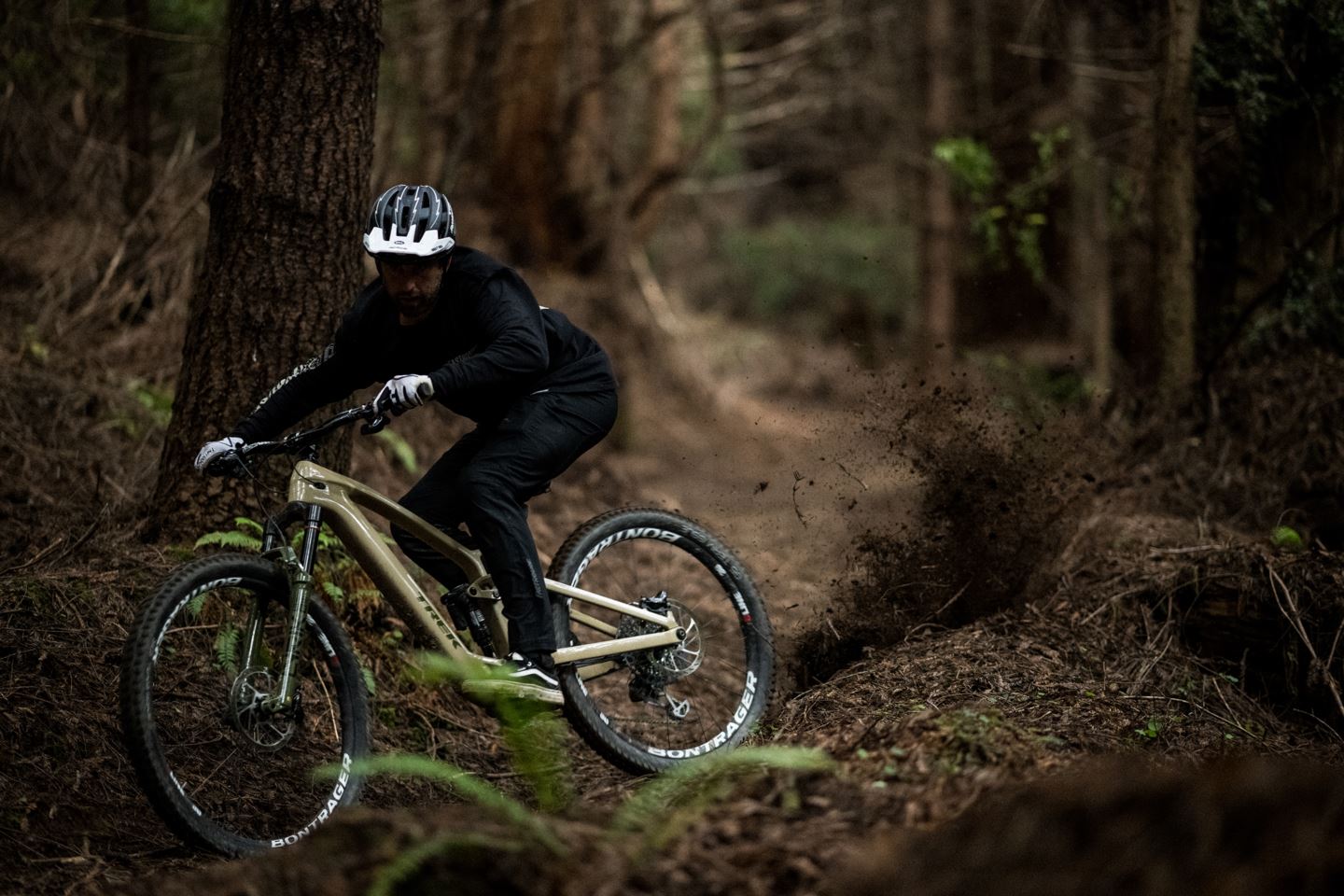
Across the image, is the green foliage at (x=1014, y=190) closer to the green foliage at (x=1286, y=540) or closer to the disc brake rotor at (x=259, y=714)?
the green foliage at (x=1286, y=540)

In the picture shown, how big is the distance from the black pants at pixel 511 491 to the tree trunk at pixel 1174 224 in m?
5.99

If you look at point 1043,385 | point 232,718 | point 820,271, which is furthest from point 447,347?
point 820,271

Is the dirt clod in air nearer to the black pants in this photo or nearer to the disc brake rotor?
the black pants

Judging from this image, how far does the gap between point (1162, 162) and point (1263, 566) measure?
15.2 feet

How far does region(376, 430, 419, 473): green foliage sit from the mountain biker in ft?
12.5

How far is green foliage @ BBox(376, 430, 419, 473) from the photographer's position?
9.40m

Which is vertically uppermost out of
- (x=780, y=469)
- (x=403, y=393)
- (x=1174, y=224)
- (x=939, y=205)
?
(x=1174, y=224)

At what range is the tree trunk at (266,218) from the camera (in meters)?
6.18

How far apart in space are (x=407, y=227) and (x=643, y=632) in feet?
7.49

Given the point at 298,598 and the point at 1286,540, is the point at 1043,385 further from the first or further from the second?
the point at 298,598

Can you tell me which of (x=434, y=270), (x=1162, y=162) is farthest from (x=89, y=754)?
(x=1162, y=162)

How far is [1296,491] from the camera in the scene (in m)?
8.45

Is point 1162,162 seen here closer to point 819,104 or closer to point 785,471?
point 785,471

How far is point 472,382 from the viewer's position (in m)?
4.93
